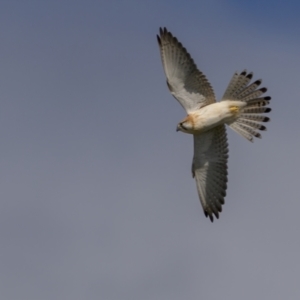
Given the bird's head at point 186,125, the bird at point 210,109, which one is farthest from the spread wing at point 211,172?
the bird's head at point 186,125

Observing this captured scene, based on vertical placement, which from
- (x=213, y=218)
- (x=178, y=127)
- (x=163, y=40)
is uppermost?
(x=163, y=40)

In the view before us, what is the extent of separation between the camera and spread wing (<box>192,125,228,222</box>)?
74.7ft

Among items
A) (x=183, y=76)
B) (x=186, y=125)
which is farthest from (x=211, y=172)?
(x=183, y=76)

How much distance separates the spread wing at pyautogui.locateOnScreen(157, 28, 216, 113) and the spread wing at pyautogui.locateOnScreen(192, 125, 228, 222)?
1140mm

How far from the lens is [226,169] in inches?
915

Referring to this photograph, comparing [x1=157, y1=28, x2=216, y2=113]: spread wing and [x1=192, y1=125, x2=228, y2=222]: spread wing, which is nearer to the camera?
[x1=157, y1=28, x2=216, y2=113]: spread wing

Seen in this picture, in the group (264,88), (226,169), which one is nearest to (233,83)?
(264,88)

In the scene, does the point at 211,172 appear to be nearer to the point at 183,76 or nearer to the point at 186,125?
the point at 186,125

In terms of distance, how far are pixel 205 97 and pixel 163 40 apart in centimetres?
144

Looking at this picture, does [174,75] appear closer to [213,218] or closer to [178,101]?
[178,101]

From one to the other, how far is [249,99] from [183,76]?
4.95 feet

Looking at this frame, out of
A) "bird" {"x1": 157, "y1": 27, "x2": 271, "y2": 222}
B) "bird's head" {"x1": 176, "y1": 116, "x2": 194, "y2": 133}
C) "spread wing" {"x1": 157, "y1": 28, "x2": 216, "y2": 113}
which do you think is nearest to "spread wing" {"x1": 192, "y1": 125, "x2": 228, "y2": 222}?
"bird" {"x1": 157, "y1": 27, "x2": 271, "y2": 222}

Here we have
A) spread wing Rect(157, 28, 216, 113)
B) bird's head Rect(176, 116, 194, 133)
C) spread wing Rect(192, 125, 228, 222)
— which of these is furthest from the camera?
spread wing Rect(192, 125, 228, 222)

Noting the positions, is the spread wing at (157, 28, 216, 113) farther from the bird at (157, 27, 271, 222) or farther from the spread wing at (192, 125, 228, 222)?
the spread wing at (192, 125, 228, 222)
